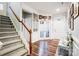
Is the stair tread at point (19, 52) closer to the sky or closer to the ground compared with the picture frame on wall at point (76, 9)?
closer to the ground

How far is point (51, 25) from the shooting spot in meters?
1.72

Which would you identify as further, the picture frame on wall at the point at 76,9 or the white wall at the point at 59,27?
the white wall at the point at 59,27

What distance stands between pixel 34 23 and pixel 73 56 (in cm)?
76

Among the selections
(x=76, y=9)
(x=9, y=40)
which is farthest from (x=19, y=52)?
(x=76, y=9)

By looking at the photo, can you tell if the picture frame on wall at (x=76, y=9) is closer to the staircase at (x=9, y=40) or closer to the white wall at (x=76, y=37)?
the white wall at (x=76, y=37)

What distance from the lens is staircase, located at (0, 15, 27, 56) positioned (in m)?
1.64

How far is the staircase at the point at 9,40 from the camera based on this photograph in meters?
1.64

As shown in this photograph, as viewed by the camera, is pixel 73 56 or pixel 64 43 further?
pixel 64 43

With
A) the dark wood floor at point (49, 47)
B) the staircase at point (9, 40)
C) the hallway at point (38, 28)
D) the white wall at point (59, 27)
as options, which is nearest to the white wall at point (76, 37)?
the hallway at point (38, 28)

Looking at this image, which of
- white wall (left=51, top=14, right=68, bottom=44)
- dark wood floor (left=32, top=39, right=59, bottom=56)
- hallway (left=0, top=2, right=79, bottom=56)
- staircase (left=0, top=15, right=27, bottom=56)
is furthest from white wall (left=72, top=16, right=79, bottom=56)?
staircase (left=0, top=15, right=27, bottom=56)

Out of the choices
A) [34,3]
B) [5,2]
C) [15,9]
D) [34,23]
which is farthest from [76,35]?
[5,2]

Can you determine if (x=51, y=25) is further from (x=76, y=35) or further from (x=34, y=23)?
(x=76, y=35)

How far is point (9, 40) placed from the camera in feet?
5.48

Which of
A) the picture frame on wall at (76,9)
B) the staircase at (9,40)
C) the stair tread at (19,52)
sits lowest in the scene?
the stair tread at (19,52)
